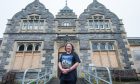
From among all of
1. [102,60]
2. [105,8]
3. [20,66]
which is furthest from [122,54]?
[20,66]

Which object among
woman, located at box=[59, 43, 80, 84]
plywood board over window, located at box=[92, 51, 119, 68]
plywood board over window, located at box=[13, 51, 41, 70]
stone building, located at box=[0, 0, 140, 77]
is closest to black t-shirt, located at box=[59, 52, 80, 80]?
woman, located at box=[59, 43, 80, 84]

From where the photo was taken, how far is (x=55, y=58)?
38.4 feet

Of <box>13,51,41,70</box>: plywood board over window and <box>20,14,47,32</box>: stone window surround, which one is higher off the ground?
<box>20,14,47,32</box>: stone window surround

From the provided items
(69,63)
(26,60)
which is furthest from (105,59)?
(69,63)

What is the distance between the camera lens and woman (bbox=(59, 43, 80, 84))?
405 centimetres

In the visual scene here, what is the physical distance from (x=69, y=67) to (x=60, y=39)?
324 inches

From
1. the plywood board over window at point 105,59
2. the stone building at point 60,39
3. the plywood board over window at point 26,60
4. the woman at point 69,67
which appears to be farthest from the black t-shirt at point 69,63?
the plywood board over window at point 105,59

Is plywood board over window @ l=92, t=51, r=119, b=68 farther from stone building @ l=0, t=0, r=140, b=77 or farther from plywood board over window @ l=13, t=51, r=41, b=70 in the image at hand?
plywood board over window @ l=13, t=51, r=41, b=70

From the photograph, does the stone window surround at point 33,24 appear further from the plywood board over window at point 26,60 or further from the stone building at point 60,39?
the plywood board over window at point 26,60

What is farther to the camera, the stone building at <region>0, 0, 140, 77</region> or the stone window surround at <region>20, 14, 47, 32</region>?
the stone window surround at <region>20, 14, 47, 32</region>

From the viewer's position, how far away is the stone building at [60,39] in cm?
1169

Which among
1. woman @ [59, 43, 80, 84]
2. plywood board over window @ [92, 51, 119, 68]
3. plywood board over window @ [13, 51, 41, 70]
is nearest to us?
woman @ [59, 43, 80, 84]

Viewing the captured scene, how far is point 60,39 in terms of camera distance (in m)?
12.4

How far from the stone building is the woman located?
7.08 metres
